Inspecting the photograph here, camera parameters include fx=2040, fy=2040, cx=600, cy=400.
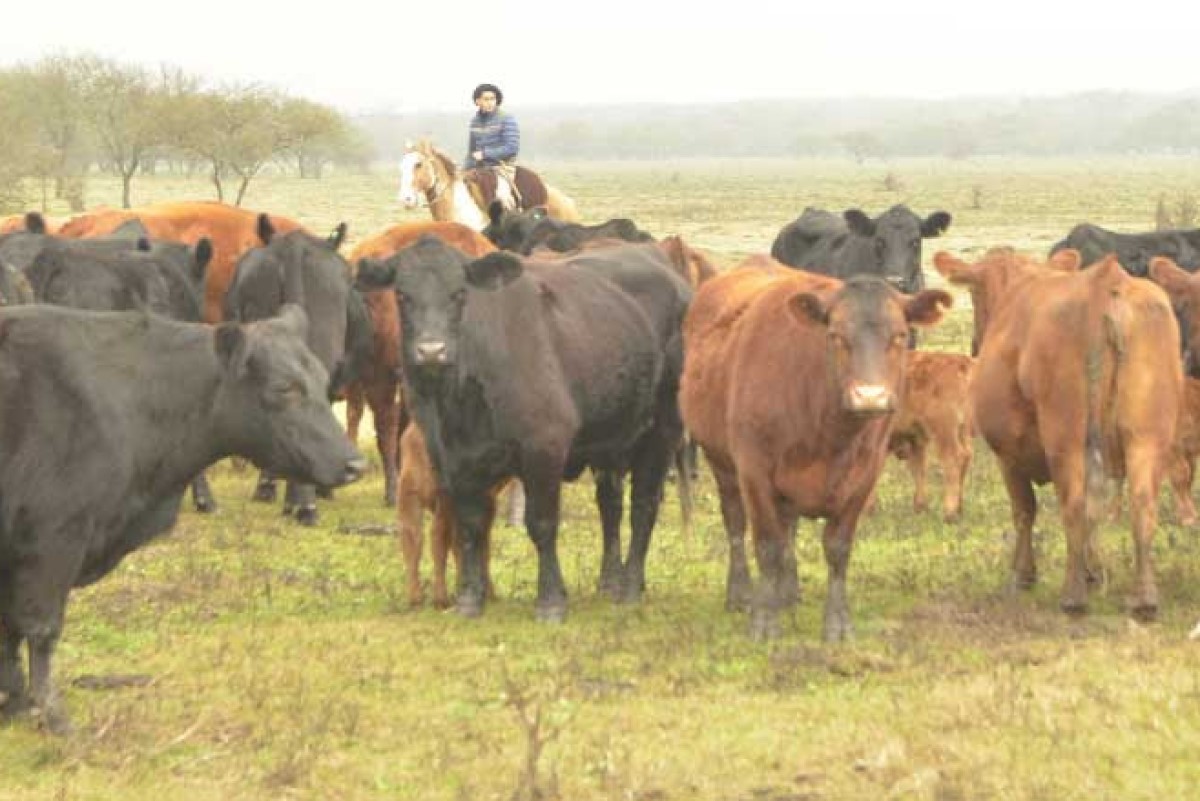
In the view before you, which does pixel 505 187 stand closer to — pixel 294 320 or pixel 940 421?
pixel 940 421

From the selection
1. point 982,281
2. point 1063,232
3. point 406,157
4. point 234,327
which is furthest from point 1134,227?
point 234,327

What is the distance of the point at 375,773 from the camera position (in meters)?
7.22

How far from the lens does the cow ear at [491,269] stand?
966 centimetres

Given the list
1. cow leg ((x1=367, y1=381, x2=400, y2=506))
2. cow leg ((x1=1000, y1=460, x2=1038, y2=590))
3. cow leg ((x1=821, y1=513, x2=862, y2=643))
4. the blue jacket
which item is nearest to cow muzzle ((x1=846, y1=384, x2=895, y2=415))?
cow leg ((x1=821, y1=513, x2=862, y2=643))

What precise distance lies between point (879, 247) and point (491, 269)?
7.50 meters

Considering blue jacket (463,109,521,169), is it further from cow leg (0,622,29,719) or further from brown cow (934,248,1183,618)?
cow leg (0,622,29,719)

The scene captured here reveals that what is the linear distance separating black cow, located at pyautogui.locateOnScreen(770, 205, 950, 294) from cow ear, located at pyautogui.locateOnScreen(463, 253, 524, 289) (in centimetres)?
676

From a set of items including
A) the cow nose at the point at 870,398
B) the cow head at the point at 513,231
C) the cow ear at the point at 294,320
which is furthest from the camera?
the cow head at the point at 513,231


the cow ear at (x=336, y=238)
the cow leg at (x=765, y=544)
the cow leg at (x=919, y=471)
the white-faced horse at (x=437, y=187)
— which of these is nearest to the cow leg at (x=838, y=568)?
the cow leg at (x=765, y=544)

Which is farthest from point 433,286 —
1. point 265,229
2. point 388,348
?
point 265,229

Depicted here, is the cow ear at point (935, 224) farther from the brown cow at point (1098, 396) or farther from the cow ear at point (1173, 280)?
the brown cow at point (1098, 396)

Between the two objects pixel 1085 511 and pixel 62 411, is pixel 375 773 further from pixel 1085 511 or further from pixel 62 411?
pixel 1085 511

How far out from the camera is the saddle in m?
19.2

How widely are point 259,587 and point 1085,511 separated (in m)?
4.33
